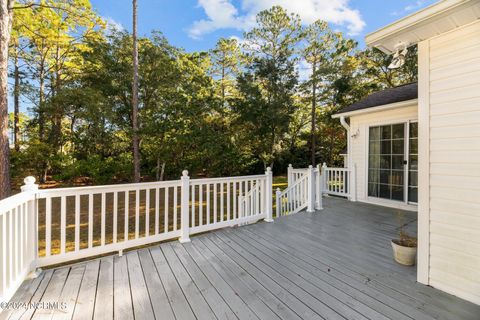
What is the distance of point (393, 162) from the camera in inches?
199

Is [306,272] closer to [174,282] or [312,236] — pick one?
[312,236]

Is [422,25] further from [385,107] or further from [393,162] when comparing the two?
[393,162]

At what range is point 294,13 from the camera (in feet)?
39.4

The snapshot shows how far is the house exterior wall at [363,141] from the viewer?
16.6 ft

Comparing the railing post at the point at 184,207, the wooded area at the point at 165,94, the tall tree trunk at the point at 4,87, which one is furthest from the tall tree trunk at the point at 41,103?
the railing post at the point at 184,207

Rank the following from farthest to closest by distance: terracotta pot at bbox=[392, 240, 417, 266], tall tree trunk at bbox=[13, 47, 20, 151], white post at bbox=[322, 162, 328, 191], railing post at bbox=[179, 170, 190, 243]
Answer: tall tree trunk at bbox=[13, 47, 20, 151]
white post at bbox=[322, 162, 328, 191]
railing post at bbox=[179, 170, 190, 243]
terracotta pot at bbox=[392, 240, 417, 266]

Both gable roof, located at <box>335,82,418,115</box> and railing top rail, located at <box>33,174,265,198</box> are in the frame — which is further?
gable roof, located at <box>335,82,418,115</box>

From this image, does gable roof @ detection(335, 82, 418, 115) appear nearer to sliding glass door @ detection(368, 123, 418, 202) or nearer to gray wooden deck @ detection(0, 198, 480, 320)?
sliding glass door @ detection(368, 123, 418, 202)

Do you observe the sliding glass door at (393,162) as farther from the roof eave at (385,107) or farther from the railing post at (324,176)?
the railing post at (324,176)

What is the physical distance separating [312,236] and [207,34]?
41.5 ft

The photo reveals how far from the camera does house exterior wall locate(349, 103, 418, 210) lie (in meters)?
5.05

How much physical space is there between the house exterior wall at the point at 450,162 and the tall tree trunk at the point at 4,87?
6348 millimetres

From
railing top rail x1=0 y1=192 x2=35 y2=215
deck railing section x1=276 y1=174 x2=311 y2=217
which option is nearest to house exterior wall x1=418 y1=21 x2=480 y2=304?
deck railing section x1=276 y1=174 x2=311 y2=217

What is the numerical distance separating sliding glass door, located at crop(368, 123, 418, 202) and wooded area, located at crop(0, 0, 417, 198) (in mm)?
6752
